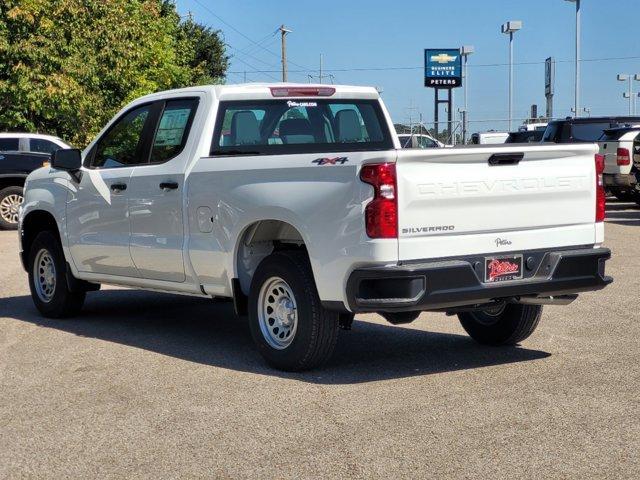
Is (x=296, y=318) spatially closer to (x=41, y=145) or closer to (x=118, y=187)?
(x=118, y=187)

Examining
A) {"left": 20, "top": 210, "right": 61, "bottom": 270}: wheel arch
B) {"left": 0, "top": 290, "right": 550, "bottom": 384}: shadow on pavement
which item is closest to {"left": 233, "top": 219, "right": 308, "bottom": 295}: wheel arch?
{"left": 0, "top": 290, "right": 550, "bottom": 384}: shadow on pavement

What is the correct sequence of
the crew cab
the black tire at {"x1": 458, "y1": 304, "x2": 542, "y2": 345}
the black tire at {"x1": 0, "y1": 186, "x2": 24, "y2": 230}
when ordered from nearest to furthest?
1. the black tire at {"x1": 458, "y1": 304, "x2": 542, "y2": 345}
2. the black tire at {"x1": 0, "y1": 186, "x2": 24, "y2": 230}
3. the crew cab

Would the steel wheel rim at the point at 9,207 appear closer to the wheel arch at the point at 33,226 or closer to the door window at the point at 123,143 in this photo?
the wheel arch at the point at 33,226

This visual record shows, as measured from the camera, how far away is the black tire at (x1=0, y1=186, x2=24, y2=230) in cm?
2134

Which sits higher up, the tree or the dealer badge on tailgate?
the tree

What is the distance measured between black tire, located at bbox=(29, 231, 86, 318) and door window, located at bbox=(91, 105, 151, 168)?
1061mm

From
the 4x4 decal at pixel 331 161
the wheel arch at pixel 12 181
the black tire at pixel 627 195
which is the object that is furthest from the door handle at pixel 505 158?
the black tire at pixel 627 195

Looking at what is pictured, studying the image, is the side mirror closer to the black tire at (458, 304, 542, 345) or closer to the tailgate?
the black tire at (458, 304, 542, 345)

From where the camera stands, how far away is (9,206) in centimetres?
2142

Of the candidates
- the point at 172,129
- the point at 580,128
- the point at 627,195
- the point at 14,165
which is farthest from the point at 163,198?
the point at 627,195

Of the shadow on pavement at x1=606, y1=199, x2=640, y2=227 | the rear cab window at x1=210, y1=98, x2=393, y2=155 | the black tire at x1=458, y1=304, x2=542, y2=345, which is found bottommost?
the shadow on pavement at x1=606, y1=199, x2=640, y2=227

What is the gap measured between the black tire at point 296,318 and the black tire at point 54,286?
304 centimetres

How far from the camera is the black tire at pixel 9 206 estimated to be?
21.3 meters

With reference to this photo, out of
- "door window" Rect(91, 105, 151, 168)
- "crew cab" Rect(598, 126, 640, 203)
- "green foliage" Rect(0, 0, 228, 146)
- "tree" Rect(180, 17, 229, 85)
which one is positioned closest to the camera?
"door window" Rect(91, 105, 151, 168)
